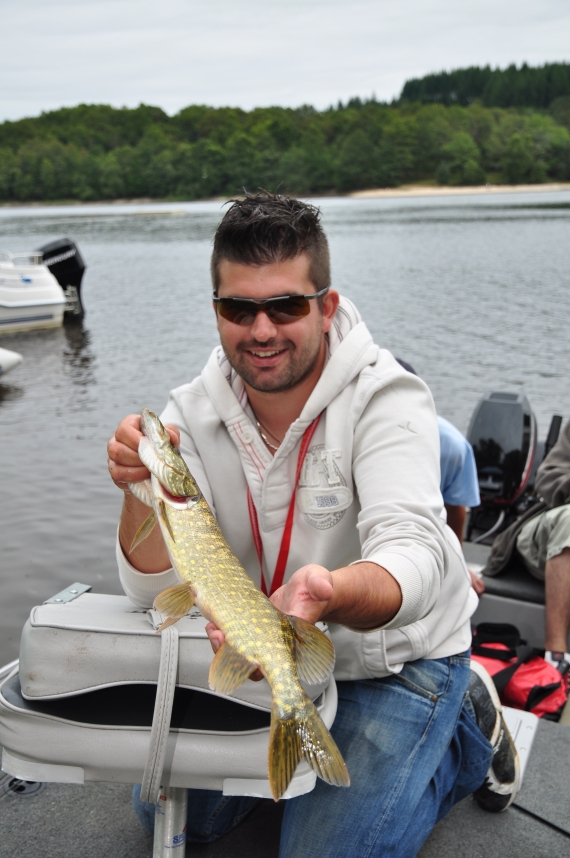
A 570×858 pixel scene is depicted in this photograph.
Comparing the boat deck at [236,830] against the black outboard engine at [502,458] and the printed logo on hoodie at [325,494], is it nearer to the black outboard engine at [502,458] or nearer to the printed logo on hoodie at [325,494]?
the printed logo on hoodie at [325,494]

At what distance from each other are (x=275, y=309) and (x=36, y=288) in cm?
1839

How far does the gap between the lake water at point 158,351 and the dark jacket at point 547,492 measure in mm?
3999

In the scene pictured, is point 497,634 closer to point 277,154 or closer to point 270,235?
point 270,235

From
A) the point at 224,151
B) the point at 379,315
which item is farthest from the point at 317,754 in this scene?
the point at 224,151

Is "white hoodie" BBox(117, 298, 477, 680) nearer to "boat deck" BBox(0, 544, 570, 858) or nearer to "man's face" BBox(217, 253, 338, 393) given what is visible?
"man's face" BBox(217, 253, 338, 393)

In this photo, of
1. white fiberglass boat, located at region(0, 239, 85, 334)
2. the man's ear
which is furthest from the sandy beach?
the man's ear

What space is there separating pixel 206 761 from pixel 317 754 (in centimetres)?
45

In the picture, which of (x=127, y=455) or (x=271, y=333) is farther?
(x=271, y=333)

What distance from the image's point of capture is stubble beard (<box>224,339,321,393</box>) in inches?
109

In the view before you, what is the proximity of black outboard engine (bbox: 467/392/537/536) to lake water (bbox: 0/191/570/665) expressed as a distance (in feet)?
12.0

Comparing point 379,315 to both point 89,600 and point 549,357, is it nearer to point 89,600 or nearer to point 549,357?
point 549,357

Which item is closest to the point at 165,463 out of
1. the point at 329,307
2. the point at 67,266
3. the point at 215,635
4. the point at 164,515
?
the point at 164,515

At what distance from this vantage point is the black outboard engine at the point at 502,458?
6.12 m

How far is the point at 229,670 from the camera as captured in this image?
1.84m
